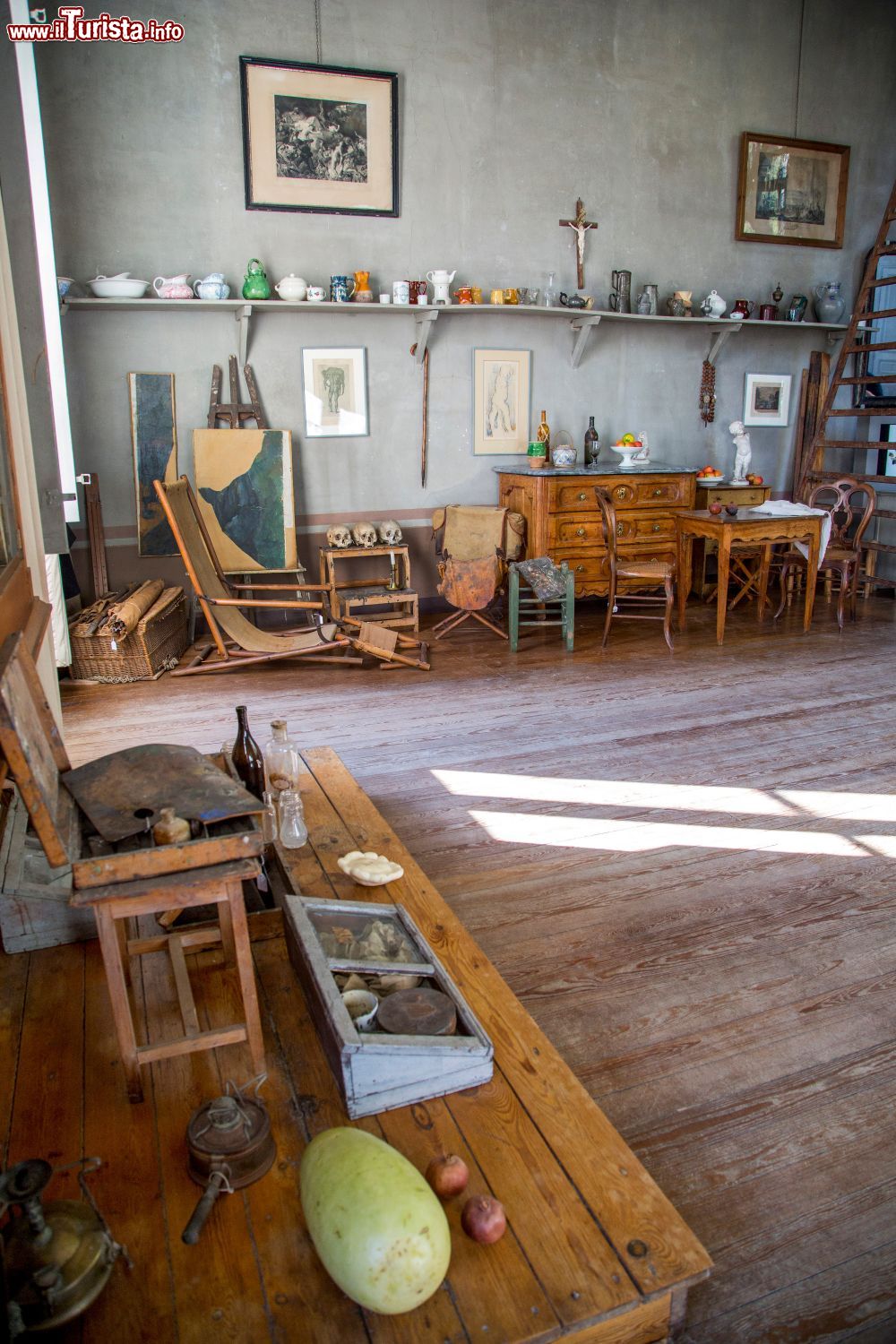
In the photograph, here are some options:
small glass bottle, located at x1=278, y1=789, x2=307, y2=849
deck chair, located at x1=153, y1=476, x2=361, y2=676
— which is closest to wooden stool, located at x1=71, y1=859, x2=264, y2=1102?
small glass bottle, located at x1=278, y1=789, x2=307, y2=849

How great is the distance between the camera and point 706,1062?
7.30 ft

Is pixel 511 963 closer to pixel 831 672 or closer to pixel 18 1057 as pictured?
pixel 18 1057

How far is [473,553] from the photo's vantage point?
641 centimetres

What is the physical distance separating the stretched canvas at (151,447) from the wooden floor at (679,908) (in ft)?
4.33

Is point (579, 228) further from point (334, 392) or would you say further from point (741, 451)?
point (334, 392)

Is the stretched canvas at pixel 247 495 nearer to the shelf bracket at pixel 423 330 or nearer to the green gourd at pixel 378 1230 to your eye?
the shelf bracket at pixel 423 330

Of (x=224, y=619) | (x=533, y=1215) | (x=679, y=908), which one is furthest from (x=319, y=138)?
(x=533, y=1215)

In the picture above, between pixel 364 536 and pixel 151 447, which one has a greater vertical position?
pixel 151 447

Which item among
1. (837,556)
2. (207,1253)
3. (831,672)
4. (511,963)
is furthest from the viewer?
(837,556)

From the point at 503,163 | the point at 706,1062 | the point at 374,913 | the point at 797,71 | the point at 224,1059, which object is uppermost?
the point at 797,71

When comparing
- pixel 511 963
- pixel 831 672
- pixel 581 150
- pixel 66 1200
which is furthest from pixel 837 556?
pixel 66 1200

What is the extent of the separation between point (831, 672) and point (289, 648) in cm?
320

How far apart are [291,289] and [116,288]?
42.9 inches

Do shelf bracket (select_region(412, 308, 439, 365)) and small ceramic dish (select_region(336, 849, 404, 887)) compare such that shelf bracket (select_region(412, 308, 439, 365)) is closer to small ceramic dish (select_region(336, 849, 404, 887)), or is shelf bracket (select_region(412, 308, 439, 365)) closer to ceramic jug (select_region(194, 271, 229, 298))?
ceramic jug (select_region(194, 271, 229, 298))
